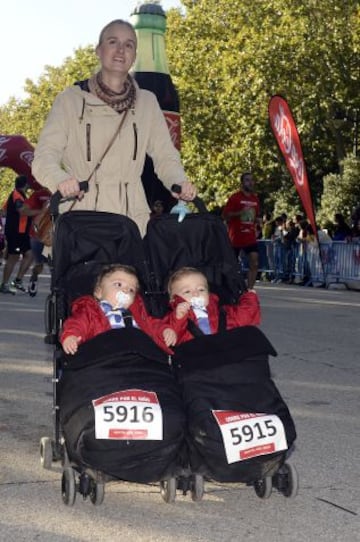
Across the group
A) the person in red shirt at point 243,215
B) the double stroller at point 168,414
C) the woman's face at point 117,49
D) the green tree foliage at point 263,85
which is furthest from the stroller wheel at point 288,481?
the green tree foliage at point 263,85

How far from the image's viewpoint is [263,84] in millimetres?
43719

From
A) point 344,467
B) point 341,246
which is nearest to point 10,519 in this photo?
point 344,467

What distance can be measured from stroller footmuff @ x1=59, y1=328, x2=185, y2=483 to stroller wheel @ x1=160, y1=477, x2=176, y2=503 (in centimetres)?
10

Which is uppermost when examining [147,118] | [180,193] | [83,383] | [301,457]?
[147,118]

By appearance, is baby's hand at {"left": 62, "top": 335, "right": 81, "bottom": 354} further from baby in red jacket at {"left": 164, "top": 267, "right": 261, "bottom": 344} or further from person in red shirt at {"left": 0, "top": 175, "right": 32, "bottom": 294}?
person in red shirt at {"left": 0, "top": 175, "right": 32, "bottom": 294}

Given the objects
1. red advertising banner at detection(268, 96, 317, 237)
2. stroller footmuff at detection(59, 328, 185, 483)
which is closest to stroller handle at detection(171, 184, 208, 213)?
stroller footmuff at detection(59, 328, 185, 483)

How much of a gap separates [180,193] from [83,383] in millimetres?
1449

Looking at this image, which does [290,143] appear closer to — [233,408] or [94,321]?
[94,321]

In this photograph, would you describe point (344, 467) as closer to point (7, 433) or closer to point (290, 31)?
point (7, 433)

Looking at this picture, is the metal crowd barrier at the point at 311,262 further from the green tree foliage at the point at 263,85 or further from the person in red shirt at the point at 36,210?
the green tree foliage at the point at 263,85

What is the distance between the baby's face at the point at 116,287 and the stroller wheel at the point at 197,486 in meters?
0.92

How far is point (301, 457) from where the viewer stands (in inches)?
256

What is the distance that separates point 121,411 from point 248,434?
54 centimetres

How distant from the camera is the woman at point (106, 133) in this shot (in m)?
6.28
